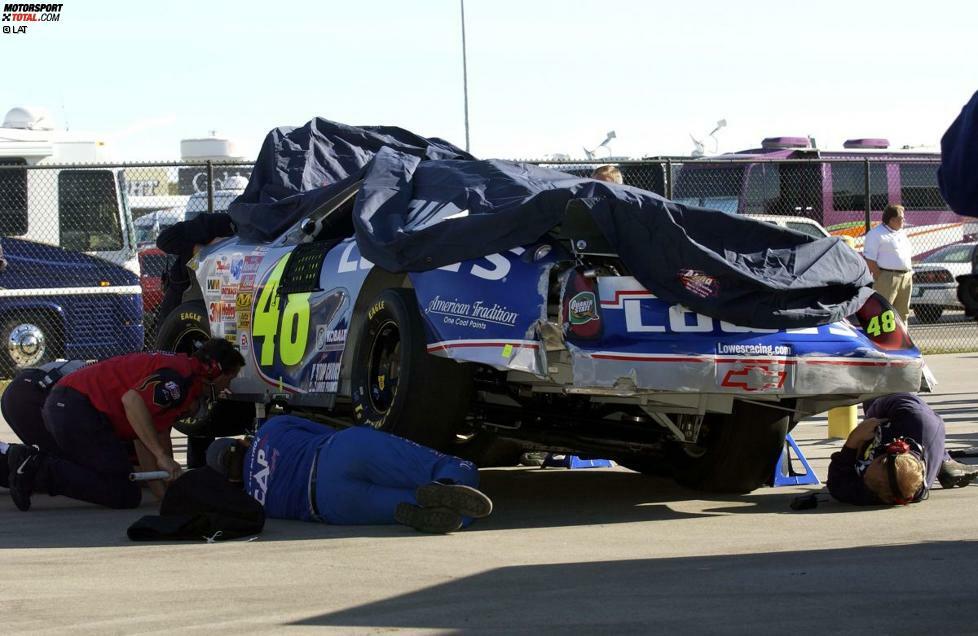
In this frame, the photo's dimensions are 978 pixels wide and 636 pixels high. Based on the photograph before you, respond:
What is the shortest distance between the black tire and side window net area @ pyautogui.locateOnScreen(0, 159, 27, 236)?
7.57 m

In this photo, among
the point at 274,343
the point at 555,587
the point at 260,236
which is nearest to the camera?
the point at 555,587

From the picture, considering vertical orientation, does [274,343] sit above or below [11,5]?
below

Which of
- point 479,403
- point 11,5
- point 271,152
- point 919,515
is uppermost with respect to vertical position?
point 11,5

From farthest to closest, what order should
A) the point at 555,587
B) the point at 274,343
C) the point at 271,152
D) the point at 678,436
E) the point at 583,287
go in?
the point at 271,152, the point at 274,343, the point at 678,436, the point at 583,287, the point at 555,587

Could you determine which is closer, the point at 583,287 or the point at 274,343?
the point at 583,287

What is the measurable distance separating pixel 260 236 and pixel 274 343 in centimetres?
110

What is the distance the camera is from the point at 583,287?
23.1 ft

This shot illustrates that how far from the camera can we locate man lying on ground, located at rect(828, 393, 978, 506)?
7582 millimetres

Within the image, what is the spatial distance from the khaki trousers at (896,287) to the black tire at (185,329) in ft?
25.2

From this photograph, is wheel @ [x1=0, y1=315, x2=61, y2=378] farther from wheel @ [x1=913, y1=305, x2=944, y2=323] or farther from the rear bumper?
wheel @ [x1=913, y1=305, x2=944, y2=323]

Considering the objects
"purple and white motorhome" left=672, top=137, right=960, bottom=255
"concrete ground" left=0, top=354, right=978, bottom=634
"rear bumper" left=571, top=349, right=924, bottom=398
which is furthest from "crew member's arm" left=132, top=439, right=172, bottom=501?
"purple and white motorhome" left=672, top=137, right=960, bottom=255

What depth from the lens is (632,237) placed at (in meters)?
7.21

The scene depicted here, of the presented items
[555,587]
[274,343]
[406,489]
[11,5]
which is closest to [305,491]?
[406,489]

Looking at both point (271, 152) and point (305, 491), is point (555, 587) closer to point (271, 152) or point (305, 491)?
point (305, 491)
